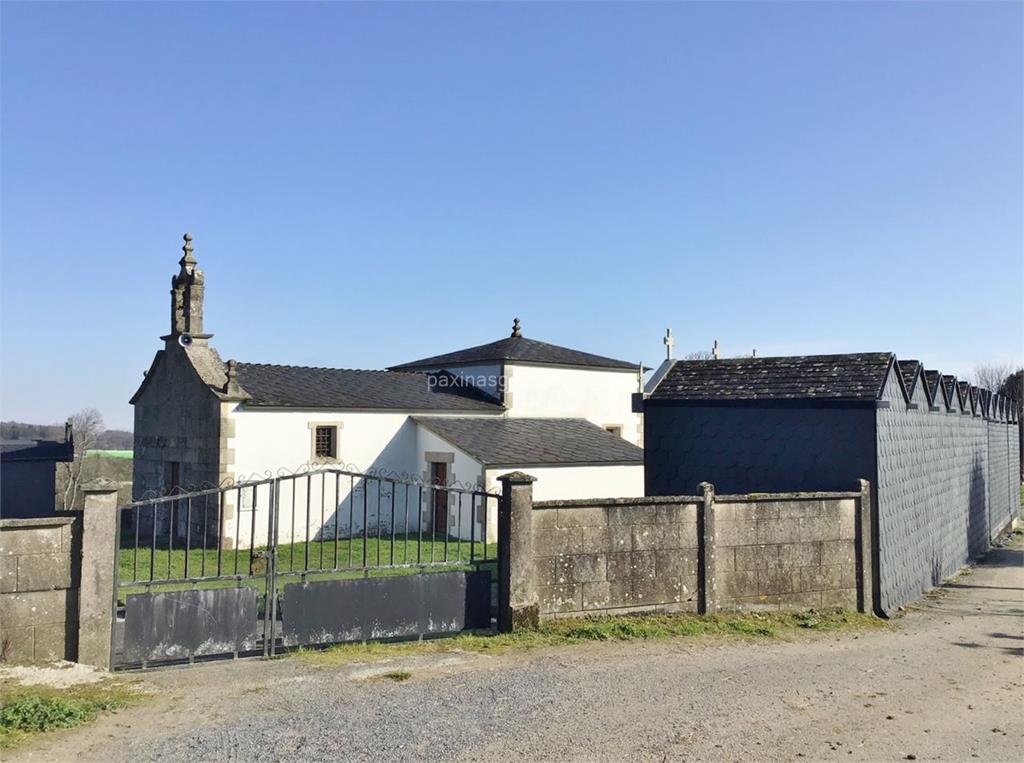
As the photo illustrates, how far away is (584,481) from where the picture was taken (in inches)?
1040

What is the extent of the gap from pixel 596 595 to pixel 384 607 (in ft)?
8.83

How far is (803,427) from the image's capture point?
Answer: 13242 mm

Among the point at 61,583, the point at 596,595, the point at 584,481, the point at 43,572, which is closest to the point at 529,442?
the point at 584,481

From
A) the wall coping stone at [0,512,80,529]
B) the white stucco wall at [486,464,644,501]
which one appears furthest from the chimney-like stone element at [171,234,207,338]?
the wall coping stone at [0,512,80,529]

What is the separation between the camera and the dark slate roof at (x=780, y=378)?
511 inches

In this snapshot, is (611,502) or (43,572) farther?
(611,502)

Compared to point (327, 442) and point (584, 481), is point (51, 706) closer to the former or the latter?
point (327, 442)

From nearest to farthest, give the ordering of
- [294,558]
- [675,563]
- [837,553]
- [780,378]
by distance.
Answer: [675,563] → [837,553] → [780,378] → [294,558]

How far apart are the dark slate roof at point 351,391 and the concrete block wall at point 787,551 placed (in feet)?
55.3

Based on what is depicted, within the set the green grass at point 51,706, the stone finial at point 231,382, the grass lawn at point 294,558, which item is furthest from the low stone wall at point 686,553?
the stone finial at point 231,382

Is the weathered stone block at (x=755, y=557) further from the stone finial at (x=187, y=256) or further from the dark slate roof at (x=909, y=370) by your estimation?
the stone finial at (x=187, y=256)

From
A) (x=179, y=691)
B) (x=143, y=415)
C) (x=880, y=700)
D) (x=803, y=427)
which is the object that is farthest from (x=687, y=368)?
(x=143, y=415)

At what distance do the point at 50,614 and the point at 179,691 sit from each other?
1.61m

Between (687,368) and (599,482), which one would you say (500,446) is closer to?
(599,482)
